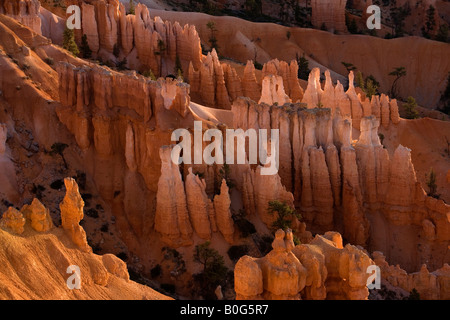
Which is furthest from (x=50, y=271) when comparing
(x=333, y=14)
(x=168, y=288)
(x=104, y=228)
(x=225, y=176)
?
(x=333, y=14)

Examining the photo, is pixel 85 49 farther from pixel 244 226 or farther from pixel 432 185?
pixel 432 185

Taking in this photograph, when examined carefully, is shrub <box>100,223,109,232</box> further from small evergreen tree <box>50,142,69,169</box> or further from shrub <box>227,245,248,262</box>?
shrub <box>227,245,248,262</box>

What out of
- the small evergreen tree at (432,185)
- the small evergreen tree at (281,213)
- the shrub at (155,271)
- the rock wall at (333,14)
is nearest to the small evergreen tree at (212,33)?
the rock wall at (333,14)

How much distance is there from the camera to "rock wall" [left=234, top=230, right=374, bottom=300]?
2381 cm

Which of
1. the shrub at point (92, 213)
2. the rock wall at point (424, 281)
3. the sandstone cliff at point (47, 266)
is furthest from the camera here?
the shrub at point (92, 213)

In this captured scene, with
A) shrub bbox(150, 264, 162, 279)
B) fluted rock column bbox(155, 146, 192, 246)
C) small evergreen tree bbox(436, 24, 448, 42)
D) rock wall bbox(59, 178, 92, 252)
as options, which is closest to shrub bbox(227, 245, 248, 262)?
fluted rock column bbox(155, 146, 192, 246)

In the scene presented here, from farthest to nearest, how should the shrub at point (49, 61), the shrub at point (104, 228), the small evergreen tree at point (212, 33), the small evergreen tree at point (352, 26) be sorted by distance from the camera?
the small evergreen tree at point (352, 26), the small evergreen tree at point (212, 33), the shrub at point (49, 61), the shrub at point (104, 228)

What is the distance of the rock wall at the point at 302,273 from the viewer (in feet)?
78.1

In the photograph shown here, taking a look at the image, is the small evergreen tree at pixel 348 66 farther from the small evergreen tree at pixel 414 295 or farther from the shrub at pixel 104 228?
the small evergreen tree at pixel 414 295

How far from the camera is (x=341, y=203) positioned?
1628 inches

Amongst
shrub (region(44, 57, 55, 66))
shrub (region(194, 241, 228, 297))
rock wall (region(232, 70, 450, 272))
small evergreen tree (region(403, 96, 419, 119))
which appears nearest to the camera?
shrub (region(194, 241, 228, 297))

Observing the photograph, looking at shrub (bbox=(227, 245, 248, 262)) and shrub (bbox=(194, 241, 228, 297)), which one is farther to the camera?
shrub (bbox=(227, 245, 248, 262))
